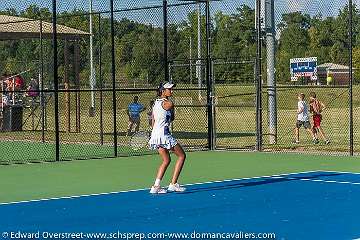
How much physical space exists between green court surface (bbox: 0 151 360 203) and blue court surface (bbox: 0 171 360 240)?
1201 millimetres

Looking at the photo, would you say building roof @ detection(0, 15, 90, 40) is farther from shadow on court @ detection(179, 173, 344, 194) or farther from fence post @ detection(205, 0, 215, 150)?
shadow on court @ detection(179, 173, 344, 194)

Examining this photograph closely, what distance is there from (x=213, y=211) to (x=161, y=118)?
8.04 ft

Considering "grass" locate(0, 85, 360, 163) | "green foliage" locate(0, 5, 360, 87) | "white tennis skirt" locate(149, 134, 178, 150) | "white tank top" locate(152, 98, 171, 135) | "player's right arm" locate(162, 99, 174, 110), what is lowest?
"grass" locate(0, 85, 360, 163)

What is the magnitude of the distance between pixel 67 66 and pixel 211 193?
19.3m

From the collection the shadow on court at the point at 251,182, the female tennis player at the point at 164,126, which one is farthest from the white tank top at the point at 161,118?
the shadow on court at the point at 251,182

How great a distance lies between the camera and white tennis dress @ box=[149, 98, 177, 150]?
1477cm

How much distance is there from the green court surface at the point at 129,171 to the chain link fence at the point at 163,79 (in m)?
1.11

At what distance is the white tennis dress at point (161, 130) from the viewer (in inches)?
582

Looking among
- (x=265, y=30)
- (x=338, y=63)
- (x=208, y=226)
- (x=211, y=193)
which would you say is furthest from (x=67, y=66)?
(x=208, y=226)

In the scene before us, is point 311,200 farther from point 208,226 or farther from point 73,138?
point 73,138

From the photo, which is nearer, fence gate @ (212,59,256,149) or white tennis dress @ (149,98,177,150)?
white tennis dress @ (149,98,177,150)

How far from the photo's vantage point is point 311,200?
14.0 metres

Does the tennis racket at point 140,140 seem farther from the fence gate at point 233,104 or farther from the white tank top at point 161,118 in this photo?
the white tank top at point 161,118

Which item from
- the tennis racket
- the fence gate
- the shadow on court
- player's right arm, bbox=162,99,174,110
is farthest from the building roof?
player's right arm, bbox=162,99,174,110
